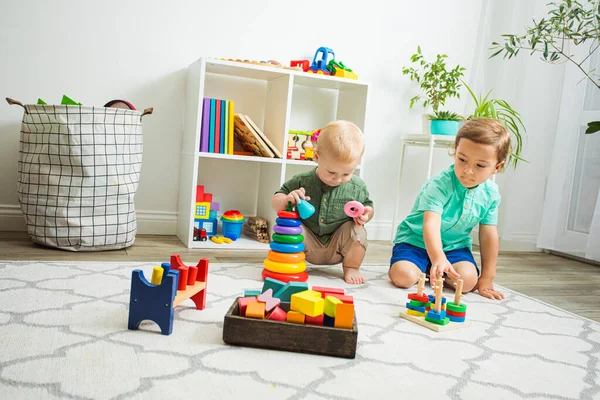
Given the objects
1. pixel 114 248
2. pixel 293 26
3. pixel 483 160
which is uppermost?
pixel 293 26

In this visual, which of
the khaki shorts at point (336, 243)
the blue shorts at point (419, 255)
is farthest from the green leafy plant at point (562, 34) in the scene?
the khaki shorts at point (336, 243)

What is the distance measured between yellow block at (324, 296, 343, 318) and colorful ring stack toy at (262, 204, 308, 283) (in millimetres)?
552

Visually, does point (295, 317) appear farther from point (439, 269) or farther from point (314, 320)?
point (439, 269)

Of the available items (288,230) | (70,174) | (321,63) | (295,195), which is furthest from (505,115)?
(70,174)

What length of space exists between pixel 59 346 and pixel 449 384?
78 cm

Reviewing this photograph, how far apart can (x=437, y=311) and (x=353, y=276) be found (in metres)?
0.51

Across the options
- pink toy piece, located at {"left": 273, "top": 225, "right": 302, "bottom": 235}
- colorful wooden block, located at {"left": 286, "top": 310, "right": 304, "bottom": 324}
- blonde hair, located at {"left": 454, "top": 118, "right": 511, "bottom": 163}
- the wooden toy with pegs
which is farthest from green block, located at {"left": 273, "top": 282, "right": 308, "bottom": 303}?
blonde hair, located at {"left": 454, "top": 118, "right": 511, "bottom": 163}

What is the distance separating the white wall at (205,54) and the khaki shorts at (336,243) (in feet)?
2.76

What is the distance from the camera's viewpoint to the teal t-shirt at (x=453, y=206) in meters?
1.82

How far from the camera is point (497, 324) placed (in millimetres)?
1515

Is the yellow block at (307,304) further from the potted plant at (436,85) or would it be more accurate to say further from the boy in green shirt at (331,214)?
the potted plant at (436,85)

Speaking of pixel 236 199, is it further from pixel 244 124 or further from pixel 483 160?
pixel 483 160

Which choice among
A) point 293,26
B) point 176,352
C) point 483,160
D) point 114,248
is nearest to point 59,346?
point 176,352

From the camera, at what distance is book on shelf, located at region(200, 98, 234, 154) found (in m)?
2.30
